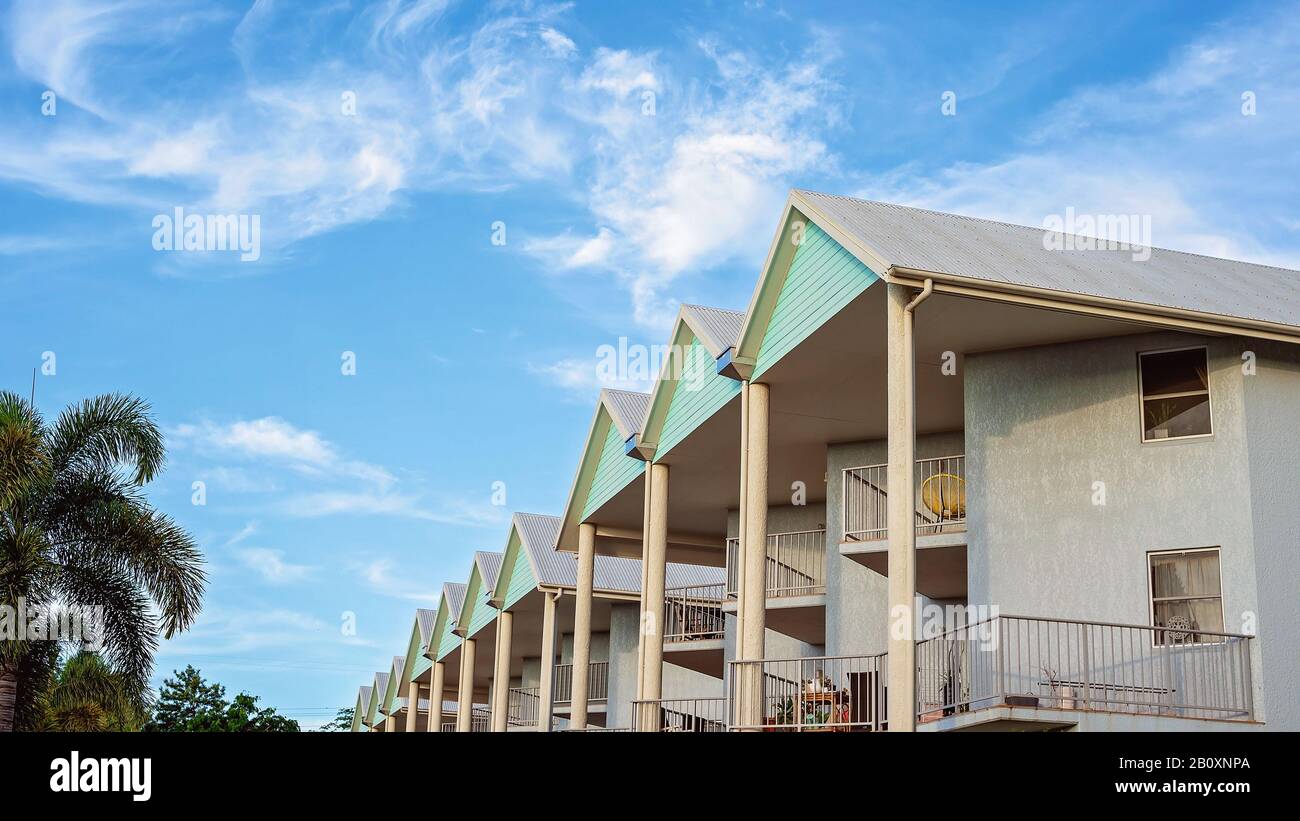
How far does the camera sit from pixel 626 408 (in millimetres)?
30094

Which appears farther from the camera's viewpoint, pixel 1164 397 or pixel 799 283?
pixel 799 283

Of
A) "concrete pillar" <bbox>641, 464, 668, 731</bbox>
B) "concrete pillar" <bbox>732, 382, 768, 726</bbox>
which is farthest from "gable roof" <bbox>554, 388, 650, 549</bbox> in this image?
"concrete pillar" <bbox>732, 382, 768, 726</bbox>

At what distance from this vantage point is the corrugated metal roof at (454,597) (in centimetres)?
4809

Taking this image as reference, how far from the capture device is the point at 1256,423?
58.5ft

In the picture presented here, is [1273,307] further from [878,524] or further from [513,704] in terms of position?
[513,704]

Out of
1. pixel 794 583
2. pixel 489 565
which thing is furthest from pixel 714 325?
pixel 489 565

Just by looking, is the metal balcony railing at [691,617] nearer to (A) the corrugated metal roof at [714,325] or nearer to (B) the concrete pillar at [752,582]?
(A) the corrugated metal roof at [714,325]

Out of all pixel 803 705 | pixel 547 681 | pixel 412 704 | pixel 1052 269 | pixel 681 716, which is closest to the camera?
pixel 1052 269

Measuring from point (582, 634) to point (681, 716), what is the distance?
487cm

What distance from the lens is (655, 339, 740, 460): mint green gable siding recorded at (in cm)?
2419

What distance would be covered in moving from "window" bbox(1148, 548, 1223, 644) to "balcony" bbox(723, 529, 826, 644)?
8850 millimetres

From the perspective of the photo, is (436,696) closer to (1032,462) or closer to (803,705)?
(803,705)

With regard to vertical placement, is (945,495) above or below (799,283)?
below
